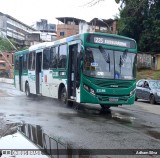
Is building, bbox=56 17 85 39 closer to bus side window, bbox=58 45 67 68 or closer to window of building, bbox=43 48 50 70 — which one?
window of building, bbox=43 48 50 70

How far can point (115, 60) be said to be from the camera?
44.7 feet

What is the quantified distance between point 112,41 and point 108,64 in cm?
103

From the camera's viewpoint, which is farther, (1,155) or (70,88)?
(70,88)

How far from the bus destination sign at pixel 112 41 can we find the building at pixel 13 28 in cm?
9035

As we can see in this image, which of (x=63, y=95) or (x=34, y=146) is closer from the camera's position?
(x=34, y=146)

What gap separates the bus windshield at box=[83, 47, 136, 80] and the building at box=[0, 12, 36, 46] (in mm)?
90679


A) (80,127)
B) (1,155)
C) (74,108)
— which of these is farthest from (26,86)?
(1,155)

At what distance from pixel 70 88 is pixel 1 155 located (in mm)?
8657

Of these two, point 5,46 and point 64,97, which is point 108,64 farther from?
point 5,46

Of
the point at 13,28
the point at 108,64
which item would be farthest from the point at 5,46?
the point at 108,64

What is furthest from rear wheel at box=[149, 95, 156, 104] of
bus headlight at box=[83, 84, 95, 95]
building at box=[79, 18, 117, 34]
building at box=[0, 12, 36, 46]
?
building at box=[0, 12, 36, 46]

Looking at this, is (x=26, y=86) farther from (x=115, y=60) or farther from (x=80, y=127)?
(x=80, y=127)

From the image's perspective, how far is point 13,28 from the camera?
115125 mm

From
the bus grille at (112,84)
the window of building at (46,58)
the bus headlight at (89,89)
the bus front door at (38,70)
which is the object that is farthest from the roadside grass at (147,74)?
the bus headlight at (89,89)
